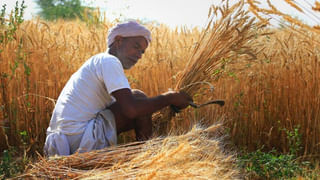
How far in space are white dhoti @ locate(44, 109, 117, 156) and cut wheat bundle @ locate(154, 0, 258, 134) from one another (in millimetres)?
375

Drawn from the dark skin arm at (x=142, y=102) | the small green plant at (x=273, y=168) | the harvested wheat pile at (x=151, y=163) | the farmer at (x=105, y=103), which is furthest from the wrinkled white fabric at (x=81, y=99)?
the small green plant at (x=273, y=168)

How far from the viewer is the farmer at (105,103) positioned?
2.55 m

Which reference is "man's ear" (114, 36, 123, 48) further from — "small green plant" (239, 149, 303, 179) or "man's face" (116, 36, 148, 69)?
"small green plant" (239, 149, 303, 179)

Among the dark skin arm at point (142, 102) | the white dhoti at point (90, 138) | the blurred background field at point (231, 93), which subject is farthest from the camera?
the blurred background field at point (231, 93)

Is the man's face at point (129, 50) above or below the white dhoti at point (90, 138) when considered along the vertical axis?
above

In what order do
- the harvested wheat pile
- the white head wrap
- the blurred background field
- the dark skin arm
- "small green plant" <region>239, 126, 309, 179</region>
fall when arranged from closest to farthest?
the harvested wheat pile < the dark skin arm < the white head wrap < "small green plant" <region>239, 126, 309, 179</region> < the blurred background field

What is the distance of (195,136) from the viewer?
7.29 ft

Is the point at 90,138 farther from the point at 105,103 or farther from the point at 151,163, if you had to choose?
the point at 151,163

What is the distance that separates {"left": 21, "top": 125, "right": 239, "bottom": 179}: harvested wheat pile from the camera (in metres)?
1.87

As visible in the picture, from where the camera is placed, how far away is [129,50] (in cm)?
276

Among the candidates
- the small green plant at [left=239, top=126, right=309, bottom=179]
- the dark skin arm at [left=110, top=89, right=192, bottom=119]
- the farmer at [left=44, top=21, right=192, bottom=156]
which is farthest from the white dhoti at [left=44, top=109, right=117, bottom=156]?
the small green plant at [left=239, top=126, right=309, bottom=179]

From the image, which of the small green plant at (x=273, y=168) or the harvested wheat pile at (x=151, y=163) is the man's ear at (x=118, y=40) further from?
the small green plant at (x=273, y=168)

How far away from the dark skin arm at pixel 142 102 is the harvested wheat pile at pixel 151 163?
24cm

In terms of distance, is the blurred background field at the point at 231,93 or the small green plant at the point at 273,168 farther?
the blurred background field at the point at 231,93
